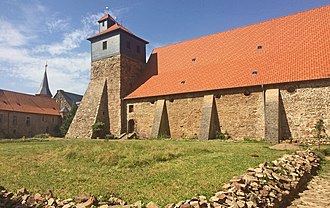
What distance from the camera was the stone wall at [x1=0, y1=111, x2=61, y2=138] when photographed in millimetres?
33219

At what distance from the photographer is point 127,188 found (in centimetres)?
642

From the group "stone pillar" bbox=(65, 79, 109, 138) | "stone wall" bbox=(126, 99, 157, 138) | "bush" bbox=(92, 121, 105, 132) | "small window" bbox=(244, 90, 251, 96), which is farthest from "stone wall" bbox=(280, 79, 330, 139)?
"stone pillar" bbox=(65, 79, 109, 138)

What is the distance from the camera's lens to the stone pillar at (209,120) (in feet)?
63.3

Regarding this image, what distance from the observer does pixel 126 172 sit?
838cm

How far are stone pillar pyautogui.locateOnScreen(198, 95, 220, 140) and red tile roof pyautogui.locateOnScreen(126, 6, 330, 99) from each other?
117 cm

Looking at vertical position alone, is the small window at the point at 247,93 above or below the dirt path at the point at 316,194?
above

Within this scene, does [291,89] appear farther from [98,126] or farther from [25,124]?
[25,124]

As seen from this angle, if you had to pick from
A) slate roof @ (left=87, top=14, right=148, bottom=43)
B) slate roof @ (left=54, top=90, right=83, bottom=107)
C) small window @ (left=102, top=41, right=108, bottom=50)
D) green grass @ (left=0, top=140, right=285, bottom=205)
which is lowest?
green grass @ (left=0, top=140, right=285, bottom=205)

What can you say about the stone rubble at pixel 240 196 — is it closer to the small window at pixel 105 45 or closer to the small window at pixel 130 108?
the small window at pixel 130 108

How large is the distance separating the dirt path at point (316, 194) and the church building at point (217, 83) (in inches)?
365

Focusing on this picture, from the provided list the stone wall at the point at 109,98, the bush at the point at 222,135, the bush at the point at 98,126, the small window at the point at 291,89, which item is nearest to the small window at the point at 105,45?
the stone wall at the point at 109,98

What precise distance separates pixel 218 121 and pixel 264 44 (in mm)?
7475

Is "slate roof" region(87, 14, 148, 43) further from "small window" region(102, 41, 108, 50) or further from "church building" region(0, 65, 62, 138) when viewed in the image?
"church building" region(0, 65, 62, 138)

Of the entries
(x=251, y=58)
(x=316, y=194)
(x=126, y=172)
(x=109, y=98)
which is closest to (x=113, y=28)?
(x=109, y=98)
